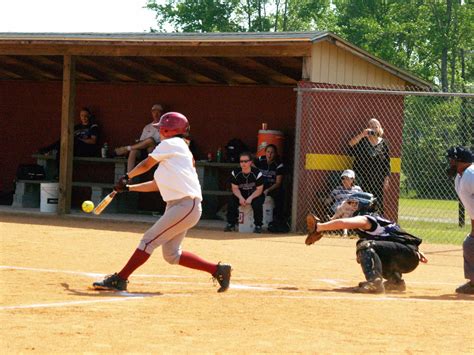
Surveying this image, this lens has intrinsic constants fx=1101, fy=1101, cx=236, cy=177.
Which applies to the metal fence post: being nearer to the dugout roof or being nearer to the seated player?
the dugout roof

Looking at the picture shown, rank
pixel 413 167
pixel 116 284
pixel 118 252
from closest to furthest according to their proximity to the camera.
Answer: pixel 116 284 < pixel 118 252 < pixel 413 167

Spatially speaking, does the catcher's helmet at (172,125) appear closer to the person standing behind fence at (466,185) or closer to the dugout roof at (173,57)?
the person standing behind fence at (466,185)

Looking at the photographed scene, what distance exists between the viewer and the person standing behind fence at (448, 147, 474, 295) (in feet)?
36.1

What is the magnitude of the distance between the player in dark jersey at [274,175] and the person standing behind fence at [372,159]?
1270 millimetres

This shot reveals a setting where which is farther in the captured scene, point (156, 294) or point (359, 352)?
point (156, 294)

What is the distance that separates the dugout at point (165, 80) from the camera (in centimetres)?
1811

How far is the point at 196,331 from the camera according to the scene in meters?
7.75

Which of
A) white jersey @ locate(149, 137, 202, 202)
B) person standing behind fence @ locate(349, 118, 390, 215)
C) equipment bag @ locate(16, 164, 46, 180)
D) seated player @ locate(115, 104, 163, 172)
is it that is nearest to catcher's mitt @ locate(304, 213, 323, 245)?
white jersey @ locate(149, 137, 202, 202)

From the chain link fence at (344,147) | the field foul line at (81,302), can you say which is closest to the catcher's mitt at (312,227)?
the field foul line at (81,302)

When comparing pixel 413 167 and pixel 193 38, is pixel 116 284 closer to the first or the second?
pixel 193 38

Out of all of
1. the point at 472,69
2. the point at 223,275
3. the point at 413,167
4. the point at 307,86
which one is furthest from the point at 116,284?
the point at 472,69

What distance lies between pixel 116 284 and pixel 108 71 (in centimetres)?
1269

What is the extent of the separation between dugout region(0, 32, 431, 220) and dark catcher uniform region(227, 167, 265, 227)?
5.73 ft

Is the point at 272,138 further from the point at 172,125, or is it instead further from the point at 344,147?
the point at 172,125
